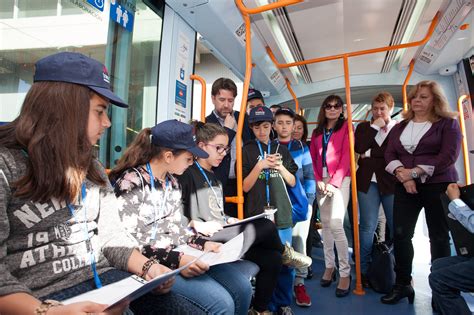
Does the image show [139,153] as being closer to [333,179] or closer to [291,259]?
[291,259]

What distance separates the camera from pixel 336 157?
3.22m

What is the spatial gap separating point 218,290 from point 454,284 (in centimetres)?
133

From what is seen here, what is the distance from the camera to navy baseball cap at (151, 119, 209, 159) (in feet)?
5.54

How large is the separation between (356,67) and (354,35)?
1.11 metres

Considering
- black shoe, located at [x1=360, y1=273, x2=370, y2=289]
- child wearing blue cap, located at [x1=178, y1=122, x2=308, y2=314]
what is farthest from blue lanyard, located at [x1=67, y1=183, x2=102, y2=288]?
black shoe, located at [x1=360, y1=273, x2=370, y2=289]

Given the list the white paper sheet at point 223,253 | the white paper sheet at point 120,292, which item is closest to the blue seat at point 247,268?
the white paper sheet at point 223,253

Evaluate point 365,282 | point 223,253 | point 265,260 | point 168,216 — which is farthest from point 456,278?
point 168,216

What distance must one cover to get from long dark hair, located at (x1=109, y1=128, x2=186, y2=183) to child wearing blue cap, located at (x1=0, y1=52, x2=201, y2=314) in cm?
49

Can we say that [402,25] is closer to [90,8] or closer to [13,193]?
[90,8]

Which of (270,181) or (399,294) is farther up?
(270,181)

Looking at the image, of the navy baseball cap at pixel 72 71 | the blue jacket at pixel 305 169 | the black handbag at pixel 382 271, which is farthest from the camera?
the black handbag at pixel 382 271

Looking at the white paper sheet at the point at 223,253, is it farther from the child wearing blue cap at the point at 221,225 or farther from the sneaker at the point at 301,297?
the sneaker at the point at 301,297

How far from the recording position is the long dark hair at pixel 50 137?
3.05 ft

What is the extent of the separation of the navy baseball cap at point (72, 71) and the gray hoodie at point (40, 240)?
238 millimetres
